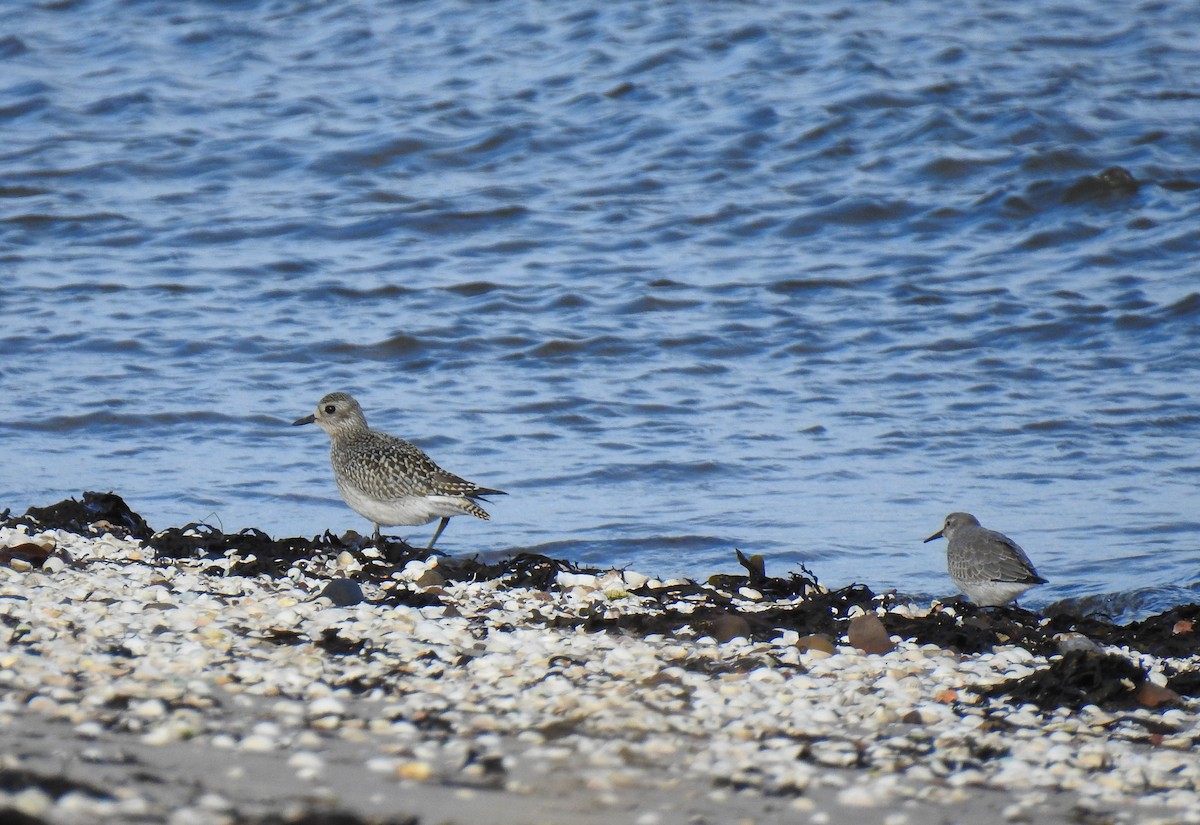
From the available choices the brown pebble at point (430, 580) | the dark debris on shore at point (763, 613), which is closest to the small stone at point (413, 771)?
the dark debris on shore at point (763, 613)

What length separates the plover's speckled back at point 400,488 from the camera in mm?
7215

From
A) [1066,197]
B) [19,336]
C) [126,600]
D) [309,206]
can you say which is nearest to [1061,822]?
[126,600]

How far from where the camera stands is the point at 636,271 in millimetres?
12031

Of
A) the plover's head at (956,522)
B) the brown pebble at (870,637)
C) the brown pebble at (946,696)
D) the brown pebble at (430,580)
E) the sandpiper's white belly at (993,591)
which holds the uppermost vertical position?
the brown pebble at (430,580)

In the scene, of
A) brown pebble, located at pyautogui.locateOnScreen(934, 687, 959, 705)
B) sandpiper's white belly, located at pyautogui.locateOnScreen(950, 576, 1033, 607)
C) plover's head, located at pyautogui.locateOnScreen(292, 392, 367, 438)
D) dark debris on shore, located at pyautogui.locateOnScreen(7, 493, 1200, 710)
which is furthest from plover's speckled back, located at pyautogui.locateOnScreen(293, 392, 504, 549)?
brown pebble, located at pyautogui.locateOnScreen(934, 687, 959, 705)

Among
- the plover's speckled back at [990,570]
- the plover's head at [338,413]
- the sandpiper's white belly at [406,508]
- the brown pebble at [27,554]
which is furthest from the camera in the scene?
the plover's head at [338,413]

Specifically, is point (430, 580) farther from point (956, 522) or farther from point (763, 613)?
point (956, 522)

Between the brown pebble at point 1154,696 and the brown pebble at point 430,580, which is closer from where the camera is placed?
the brown pebble at point 1154,696

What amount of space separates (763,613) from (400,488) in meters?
2.09

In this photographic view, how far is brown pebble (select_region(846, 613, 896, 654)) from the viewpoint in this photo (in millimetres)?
5371

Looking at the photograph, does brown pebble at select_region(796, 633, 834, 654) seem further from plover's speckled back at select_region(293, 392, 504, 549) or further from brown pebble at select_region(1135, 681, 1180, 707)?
plover's speckled back at select_region(293, 392, 504, 549)

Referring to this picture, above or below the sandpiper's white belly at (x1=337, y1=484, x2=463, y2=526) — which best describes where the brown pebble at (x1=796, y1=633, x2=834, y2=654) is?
below

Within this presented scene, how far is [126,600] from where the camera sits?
5.45 meters

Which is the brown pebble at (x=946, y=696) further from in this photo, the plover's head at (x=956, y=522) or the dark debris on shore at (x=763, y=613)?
the plover's head at (x=956, y=522)
